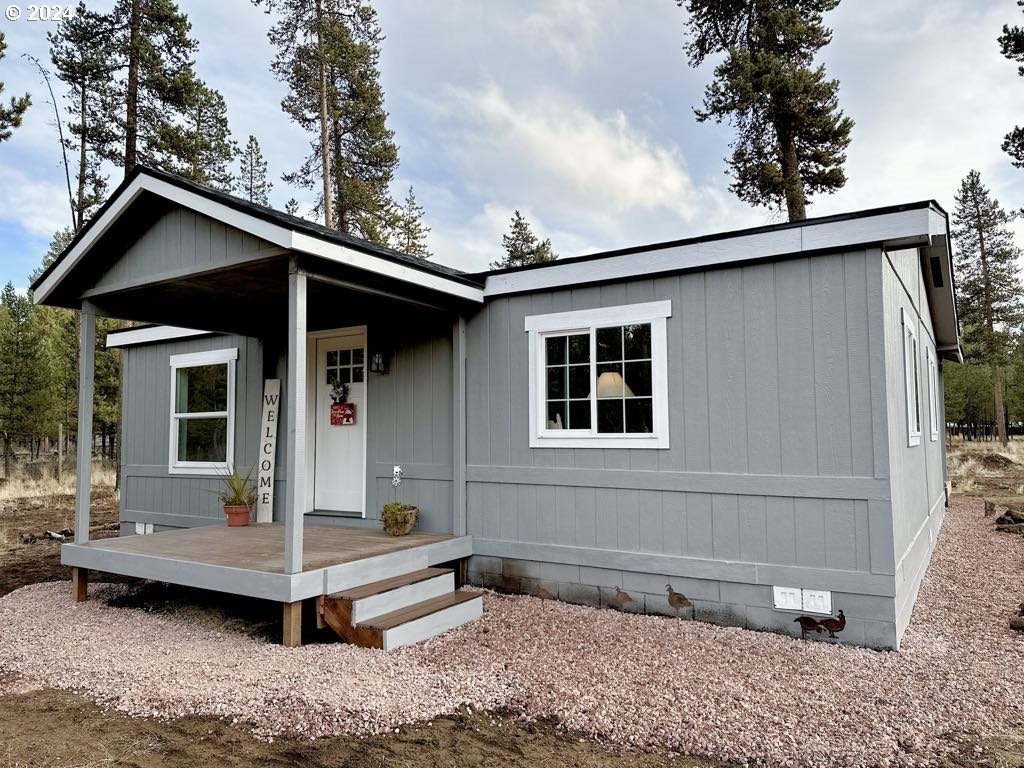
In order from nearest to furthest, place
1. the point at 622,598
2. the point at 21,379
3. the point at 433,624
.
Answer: the point at 433,624 < the point at 622,598 < the point at 21,379

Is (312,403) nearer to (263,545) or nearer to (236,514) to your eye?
(236,514)

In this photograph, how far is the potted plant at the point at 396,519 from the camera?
561cm

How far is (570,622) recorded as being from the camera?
15.1 ft

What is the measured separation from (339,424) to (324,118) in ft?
33.8

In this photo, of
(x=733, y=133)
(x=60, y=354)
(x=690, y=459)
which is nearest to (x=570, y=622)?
(x=690, y=459)

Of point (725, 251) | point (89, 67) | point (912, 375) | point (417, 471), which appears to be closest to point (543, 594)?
point (417, 471)

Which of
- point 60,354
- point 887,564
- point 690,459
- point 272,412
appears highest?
point 60,354

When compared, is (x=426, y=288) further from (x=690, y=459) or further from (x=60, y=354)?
(x=60, y=354)

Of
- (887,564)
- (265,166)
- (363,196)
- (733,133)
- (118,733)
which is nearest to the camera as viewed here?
(118,733)

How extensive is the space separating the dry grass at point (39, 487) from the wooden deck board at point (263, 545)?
1126cm

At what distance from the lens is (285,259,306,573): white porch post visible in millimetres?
4098

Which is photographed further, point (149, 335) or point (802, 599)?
point (149, 335)

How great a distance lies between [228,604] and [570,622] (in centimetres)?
281

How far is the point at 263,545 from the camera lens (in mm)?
5379
